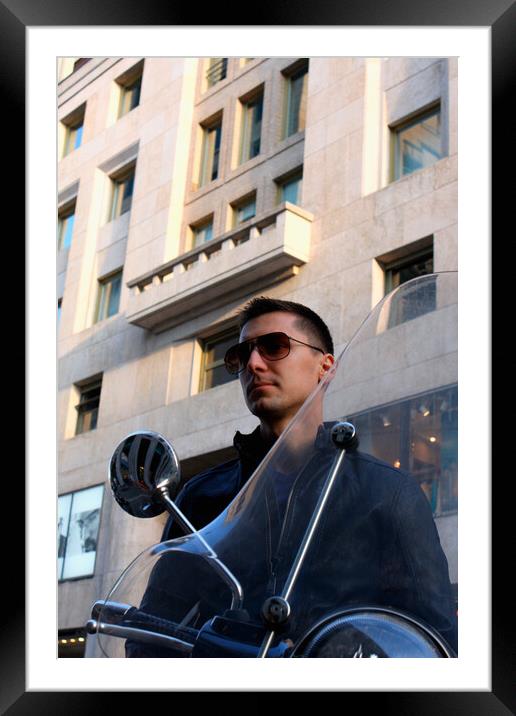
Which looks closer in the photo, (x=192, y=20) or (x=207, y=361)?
(x=192, y=20)

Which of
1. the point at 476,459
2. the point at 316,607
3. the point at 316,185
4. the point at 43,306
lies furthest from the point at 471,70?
the point at 316,185

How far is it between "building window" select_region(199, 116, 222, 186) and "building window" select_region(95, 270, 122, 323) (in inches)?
110

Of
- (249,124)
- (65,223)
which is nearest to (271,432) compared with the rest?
(249,124)

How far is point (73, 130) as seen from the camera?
2191cm

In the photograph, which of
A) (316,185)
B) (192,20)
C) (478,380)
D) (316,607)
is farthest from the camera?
(316,185)

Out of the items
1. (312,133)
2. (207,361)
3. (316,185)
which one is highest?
(312,133)

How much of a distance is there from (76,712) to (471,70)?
1774mm

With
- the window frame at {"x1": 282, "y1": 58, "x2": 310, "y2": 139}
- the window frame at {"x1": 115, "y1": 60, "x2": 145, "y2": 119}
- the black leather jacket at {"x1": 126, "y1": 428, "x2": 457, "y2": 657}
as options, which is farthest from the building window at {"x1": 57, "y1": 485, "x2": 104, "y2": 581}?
the black leather jacket at {"x1": 126, "y1": 428, "x2": 457, "y2": 657}

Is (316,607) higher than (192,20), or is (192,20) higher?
(192,20)

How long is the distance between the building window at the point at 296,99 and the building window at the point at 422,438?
50.5ft

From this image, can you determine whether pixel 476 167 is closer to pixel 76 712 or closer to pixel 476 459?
pixel 476 459

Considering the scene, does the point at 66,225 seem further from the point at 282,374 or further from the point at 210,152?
the point at 282,374

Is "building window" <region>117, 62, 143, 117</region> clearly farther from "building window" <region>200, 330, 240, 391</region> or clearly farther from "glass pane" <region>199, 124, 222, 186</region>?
"building window" <region>200, 330, 240, 391</region>

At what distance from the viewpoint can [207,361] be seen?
16203 millimetres
